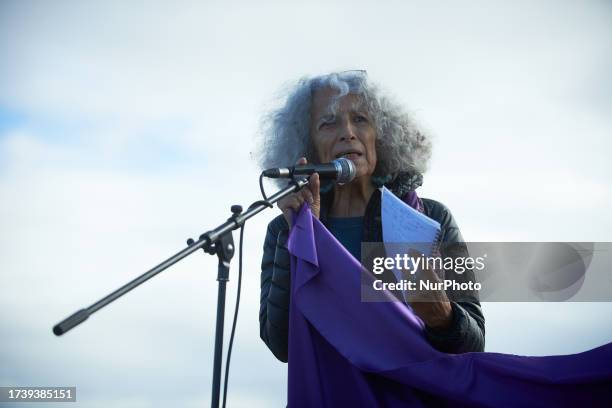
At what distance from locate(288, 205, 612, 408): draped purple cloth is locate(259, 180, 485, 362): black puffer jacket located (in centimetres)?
8

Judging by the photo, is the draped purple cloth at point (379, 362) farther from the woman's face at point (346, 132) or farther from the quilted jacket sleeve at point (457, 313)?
the woman's face at point (346, 132)

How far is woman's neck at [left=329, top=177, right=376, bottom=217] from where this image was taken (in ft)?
9.98

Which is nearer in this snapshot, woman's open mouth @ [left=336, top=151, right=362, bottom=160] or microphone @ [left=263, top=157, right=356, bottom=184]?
microphone @ [left=263, top=157, right=356, bottom=184]

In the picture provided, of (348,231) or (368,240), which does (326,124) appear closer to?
(348,231)

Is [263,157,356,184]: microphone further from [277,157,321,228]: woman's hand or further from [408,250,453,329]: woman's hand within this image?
[408,250,453,329]: woman's hand

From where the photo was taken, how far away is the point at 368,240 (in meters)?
2.80

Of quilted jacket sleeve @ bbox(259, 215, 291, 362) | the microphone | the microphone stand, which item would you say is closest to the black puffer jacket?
quilted jacket sleeve @ bbox(259, 215, 291, 362)

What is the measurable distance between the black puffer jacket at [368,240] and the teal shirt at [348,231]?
5 centimetres

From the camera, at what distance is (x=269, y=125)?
3.49m

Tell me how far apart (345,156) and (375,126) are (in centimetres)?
27

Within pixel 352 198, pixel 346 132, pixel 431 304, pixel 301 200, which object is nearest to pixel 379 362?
pixel 431 304

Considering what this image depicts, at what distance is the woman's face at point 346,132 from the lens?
117 inches

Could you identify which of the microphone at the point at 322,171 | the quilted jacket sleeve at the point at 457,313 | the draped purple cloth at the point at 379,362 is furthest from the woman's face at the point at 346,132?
the draped purple cloth at the point at 379,362

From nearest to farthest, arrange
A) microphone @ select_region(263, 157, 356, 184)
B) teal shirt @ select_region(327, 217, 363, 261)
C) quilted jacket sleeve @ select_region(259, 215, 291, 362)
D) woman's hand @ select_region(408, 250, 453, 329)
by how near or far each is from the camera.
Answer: woman's hand @ select_region(408, 250, 453, 329), microphone @ select_region(263, 157, 356, 184), quilted jacket sleeve @ select_region(259, 215, 291, 362), teal shirt @ select_region(327, 217, 363, 261)
